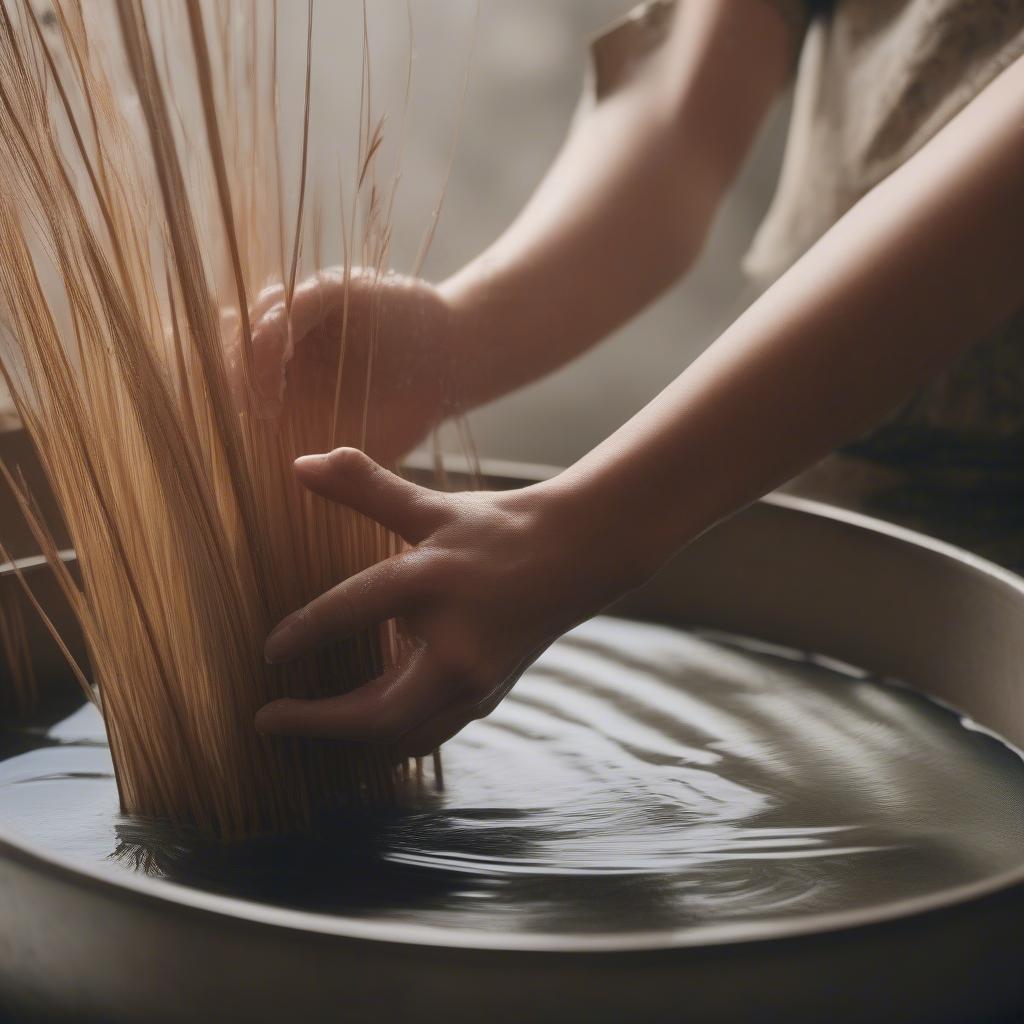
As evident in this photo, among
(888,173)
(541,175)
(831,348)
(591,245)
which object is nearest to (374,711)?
(831,348)

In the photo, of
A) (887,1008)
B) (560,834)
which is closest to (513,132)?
(560,834)

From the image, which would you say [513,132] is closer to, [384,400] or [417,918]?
[384,400]

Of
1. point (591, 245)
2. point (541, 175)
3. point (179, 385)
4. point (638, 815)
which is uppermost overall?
point (541, 175)

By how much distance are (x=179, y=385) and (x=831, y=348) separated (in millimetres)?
Answer: 174

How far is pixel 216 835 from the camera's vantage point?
0.34 metres

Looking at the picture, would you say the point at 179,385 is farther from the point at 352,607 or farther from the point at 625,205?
the point at 625,205

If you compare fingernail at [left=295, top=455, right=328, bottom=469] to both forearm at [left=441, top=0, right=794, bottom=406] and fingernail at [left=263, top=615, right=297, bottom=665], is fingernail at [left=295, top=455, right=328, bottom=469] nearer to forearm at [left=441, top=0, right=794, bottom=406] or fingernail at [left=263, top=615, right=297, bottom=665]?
fingernail at [left=263, top=615, right=297, bottom=665]

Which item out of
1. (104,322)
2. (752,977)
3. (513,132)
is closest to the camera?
(752,977)

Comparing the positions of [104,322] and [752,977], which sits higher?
[104,322]

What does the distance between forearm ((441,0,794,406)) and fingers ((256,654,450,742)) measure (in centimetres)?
17

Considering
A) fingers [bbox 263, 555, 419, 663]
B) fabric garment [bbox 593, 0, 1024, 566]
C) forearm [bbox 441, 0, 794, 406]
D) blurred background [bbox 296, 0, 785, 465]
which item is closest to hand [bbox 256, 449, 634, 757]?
fingers [bbox 263, 555, 419, 663]

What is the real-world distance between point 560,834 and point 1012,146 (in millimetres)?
227

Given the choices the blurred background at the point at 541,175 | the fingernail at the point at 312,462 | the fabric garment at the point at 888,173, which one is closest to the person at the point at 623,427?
Answer: the fingernail at the point at 312,462

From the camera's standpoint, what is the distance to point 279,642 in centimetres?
32
